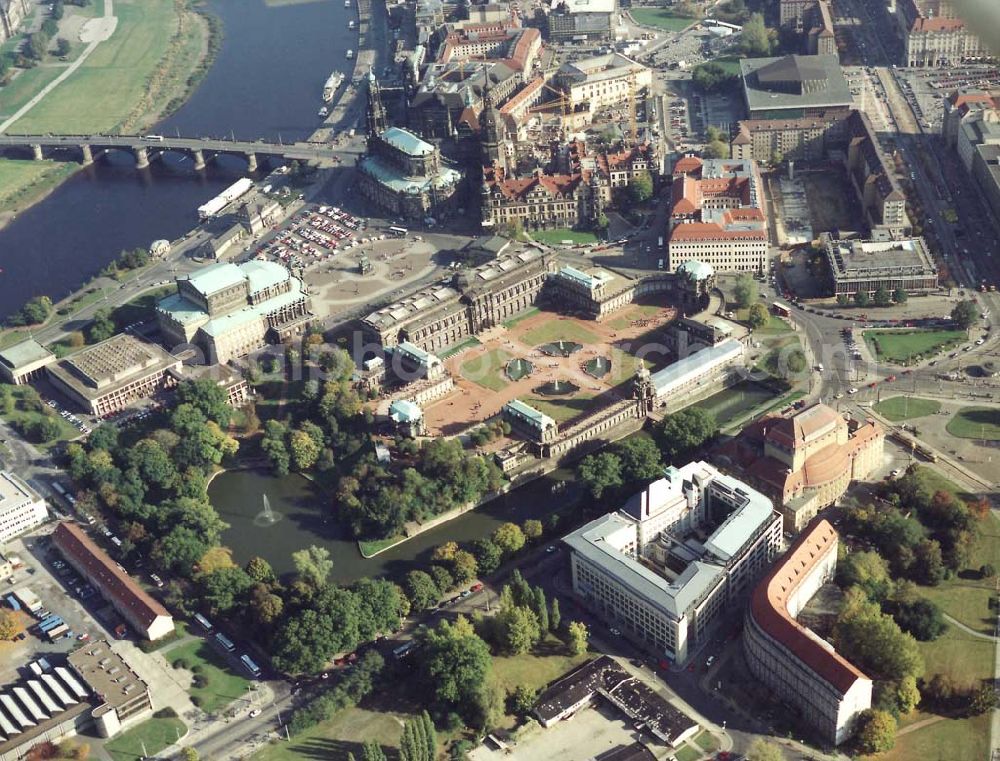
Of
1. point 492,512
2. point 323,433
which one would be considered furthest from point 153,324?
point 492,512

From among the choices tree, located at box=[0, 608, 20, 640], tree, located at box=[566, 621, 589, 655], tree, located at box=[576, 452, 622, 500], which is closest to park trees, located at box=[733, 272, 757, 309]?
tree, located at box=[576, 452, 622, 500]

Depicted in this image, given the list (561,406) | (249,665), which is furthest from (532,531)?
(249,665)

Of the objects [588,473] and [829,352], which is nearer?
[588,473]

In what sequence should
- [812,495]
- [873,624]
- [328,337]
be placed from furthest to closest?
1. [328,337]
2. [812,495]
3. [873,624]

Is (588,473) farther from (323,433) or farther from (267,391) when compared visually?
(267,391)

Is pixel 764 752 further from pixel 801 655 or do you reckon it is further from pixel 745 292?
pixel 745 292
